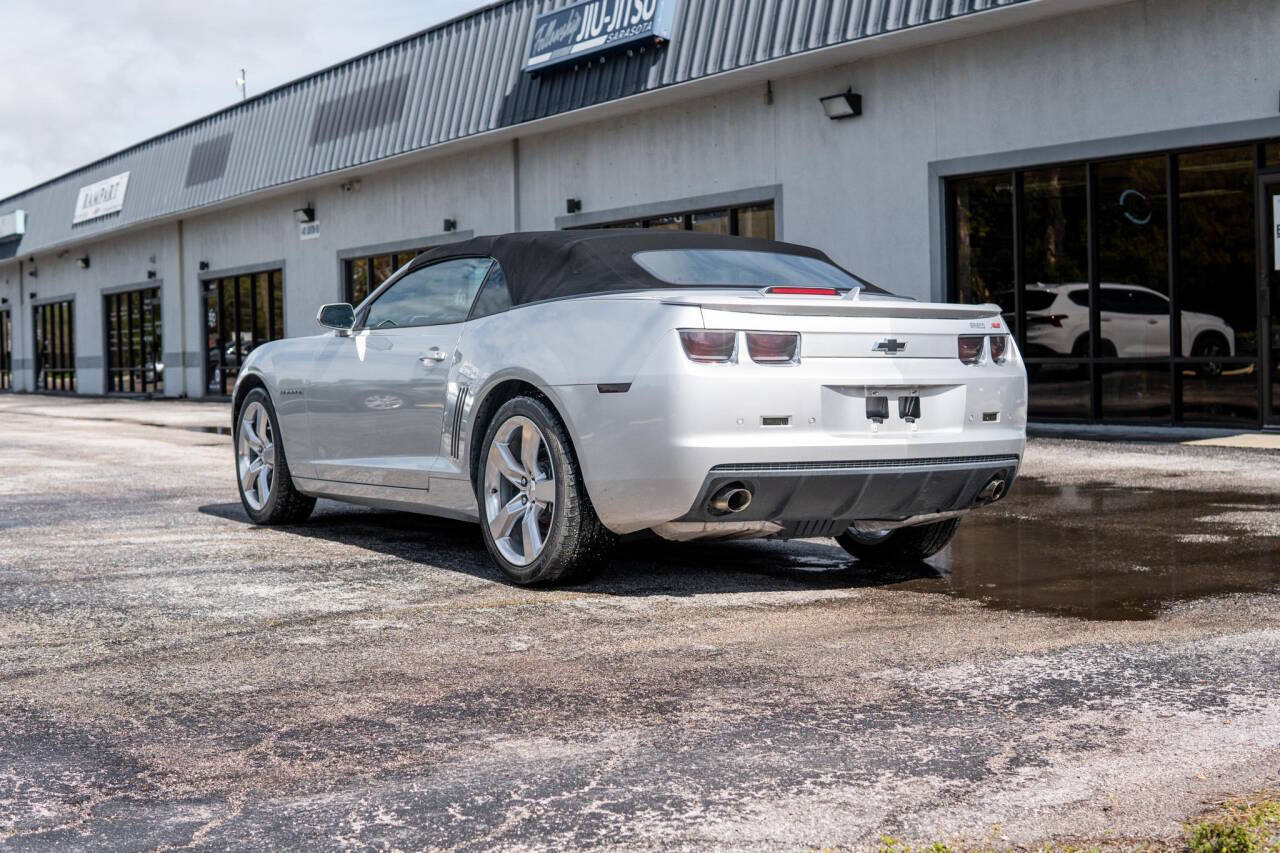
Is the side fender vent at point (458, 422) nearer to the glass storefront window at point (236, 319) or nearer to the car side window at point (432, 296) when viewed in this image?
the car side window at point (432, 296)

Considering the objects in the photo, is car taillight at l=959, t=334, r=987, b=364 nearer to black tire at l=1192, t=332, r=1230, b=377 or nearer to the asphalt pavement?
the asphalt pavement

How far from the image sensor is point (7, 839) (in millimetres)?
3170

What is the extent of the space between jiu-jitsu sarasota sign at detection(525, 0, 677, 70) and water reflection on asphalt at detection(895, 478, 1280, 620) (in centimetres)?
962

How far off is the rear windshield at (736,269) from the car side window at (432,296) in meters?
0.84

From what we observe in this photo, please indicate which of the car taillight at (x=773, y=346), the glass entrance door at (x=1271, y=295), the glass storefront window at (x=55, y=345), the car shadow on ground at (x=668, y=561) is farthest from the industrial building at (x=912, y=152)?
the glass storefront window at (x=55, y=345)

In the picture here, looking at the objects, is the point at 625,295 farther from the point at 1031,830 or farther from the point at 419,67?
the point at 419,67

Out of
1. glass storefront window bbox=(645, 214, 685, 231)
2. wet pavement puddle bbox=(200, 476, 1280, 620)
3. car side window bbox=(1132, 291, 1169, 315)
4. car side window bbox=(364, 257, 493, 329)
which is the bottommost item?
wet pavement puddle bbox=(200, 476, 1280, 620)

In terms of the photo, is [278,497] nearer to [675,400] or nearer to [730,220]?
[675,400]

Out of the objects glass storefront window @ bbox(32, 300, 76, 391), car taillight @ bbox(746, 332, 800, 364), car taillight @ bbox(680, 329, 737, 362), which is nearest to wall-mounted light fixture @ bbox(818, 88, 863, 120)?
car taillight @ bbox(746, 332, 800, 364)

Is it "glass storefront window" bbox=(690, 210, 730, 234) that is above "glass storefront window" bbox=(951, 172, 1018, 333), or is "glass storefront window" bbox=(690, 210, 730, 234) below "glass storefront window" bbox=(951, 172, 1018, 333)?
above

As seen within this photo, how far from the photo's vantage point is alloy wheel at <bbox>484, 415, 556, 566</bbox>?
619cm

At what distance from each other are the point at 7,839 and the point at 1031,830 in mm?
2125

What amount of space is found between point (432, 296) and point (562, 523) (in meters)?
1.75

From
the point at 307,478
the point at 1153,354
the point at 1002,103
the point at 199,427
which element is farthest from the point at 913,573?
the point at 199,427
